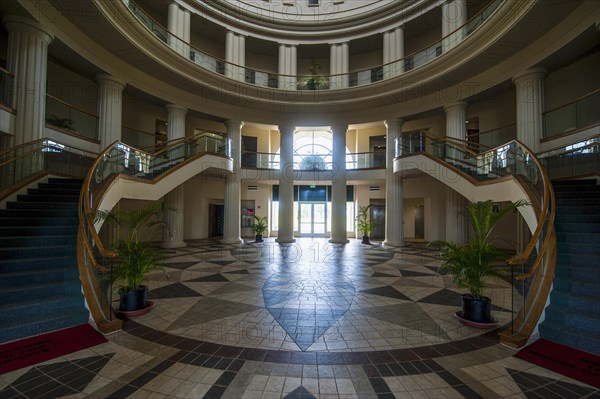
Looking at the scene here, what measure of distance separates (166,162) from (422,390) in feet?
32.1

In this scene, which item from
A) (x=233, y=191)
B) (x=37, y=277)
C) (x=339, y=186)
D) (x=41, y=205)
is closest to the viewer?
(x=37, y=277)

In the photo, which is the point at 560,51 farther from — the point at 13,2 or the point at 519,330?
the point at 13,2

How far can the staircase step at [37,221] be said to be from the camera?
5109 millimetres

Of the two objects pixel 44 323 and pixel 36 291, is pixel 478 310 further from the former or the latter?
pixel 36 291

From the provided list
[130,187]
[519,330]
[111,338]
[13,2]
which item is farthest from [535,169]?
[13,2]

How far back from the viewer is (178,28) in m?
12.3

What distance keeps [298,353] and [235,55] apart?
14336mm

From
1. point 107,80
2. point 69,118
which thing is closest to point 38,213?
point 69,118

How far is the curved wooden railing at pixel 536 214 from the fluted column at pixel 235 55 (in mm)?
9691

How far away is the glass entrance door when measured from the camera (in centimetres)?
1861

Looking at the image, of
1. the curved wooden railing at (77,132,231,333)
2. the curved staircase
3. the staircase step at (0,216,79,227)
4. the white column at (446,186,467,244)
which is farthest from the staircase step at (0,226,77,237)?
the white column at (446,186,467,244)

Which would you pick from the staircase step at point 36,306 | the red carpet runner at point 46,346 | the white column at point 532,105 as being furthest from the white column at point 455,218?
the staircase step at point 36,306

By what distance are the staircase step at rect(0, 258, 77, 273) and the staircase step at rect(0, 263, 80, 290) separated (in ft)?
0.12

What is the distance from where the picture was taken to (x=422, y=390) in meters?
2.68
